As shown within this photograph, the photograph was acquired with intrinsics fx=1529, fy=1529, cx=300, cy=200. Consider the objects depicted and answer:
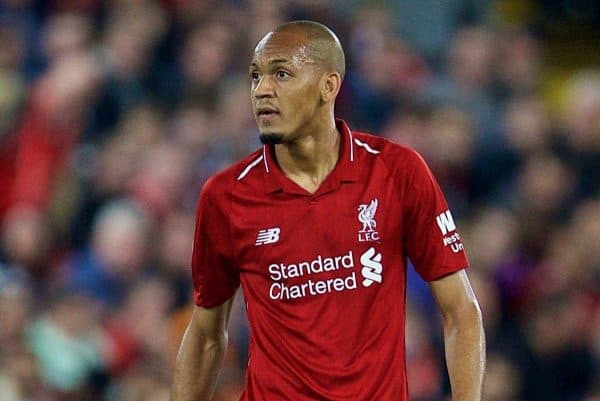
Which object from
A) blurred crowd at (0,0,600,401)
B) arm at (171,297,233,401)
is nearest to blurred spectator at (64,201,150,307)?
blurred crowd at (0,0,600,401)

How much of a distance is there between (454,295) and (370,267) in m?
0.27

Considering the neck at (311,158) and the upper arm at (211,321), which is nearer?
the neck at (311,158)

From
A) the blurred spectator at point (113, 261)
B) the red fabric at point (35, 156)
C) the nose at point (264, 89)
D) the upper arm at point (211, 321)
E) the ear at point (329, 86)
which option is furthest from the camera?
the red fabric at point (35, 156)

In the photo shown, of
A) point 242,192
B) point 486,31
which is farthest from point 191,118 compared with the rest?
point 242,192

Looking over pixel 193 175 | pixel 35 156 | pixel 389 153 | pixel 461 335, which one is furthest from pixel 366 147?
pixel 35 156

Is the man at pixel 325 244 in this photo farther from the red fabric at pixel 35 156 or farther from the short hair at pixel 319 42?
the red fabric at pixel 35 156

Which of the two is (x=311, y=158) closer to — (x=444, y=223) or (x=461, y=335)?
(x=444, y=223)

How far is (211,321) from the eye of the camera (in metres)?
4.98

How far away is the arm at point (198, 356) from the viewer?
16.4 ft

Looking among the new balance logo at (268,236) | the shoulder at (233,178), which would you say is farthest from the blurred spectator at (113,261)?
the new balance logo at (268,236)

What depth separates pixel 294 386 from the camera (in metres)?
4.64

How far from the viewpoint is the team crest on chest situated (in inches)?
183

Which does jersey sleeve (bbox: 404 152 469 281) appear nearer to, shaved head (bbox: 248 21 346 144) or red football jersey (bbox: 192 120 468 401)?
red football jersey (bbox: 192 120 468 401)

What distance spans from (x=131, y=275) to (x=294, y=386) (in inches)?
122
